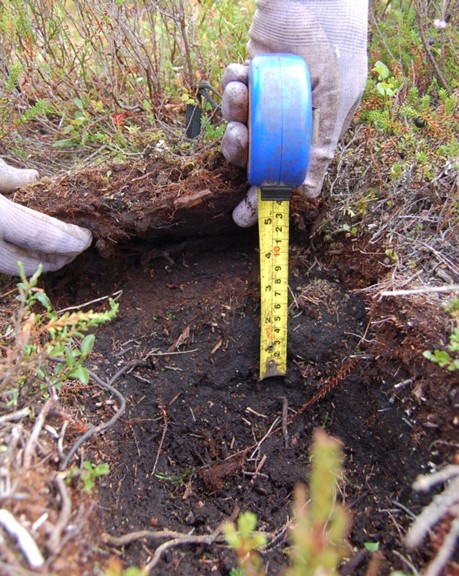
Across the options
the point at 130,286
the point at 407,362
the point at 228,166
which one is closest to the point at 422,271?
the point at 407,362

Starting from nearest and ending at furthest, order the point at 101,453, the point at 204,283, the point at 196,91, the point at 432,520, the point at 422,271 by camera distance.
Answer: the point at 432,520, the point at 101,453, the point at 422,271, the point at 204,283, the point at 196,91

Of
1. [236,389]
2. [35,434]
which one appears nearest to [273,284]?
[236,389]

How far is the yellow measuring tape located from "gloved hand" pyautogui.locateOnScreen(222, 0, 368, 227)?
282 mm

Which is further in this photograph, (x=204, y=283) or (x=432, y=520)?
(x=204, y=283)

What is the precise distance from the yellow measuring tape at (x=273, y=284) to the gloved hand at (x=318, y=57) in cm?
28

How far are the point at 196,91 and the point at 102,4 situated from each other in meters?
0.65

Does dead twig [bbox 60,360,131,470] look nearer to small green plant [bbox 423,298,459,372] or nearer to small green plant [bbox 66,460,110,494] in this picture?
small green plant [bbox 66,460,110,494]

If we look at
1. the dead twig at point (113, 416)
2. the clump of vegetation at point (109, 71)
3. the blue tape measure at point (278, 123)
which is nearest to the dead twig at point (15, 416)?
the dead twig at point (113, 416)

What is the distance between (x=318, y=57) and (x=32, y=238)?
153 cm

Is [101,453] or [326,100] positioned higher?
[326,100]

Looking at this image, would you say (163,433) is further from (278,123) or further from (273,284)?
(278,123)

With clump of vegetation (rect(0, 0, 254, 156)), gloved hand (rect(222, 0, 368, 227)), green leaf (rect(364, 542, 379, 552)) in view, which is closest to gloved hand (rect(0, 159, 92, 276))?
clump of vegetation (rect(0, 0, 254, 156))

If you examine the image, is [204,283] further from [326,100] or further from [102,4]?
[102,4]

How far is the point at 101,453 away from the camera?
190 centimetres
